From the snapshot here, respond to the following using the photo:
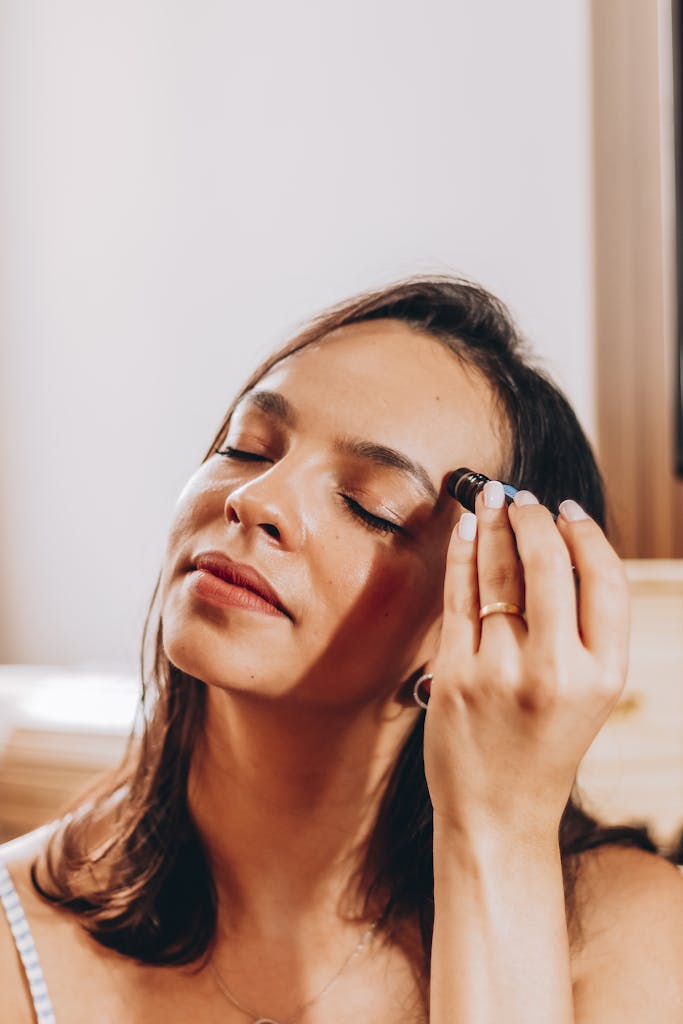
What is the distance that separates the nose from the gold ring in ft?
0.59

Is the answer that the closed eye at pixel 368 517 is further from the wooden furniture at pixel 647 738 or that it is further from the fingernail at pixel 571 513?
the wooden furniture at pixel 647 738

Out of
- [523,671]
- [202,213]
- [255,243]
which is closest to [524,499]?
[523,671]

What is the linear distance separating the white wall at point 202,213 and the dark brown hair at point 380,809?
2.51 ft

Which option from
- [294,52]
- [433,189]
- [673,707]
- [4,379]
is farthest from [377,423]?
[4,379]

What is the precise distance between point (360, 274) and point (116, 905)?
1.43 m

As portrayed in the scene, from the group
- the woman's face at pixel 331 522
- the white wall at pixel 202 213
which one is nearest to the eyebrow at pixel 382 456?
the woman's face at pixel 331 522

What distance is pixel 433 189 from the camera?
2.03 metres

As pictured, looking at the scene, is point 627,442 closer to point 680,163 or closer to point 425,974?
point 680,163

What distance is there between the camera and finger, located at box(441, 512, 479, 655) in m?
0.76

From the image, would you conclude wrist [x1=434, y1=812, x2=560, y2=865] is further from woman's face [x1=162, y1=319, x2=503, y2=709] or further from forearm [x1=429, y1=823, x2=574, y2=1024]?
woman's face [x1=162, y1=319, x2=503, y2=709]

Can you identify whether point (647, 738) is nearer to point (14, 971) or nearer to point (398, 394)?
point (398, 394)

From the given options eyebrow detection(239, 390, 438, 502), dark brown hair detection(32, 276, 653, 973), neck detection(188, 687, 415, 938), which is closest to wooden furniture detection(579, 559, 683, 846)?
dark brown hair detection(32, 276, 653, 973)

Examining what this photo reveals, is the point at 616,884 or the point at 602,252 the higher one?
the point at 602,252

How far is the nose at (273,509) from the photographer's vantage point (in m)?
0.85
